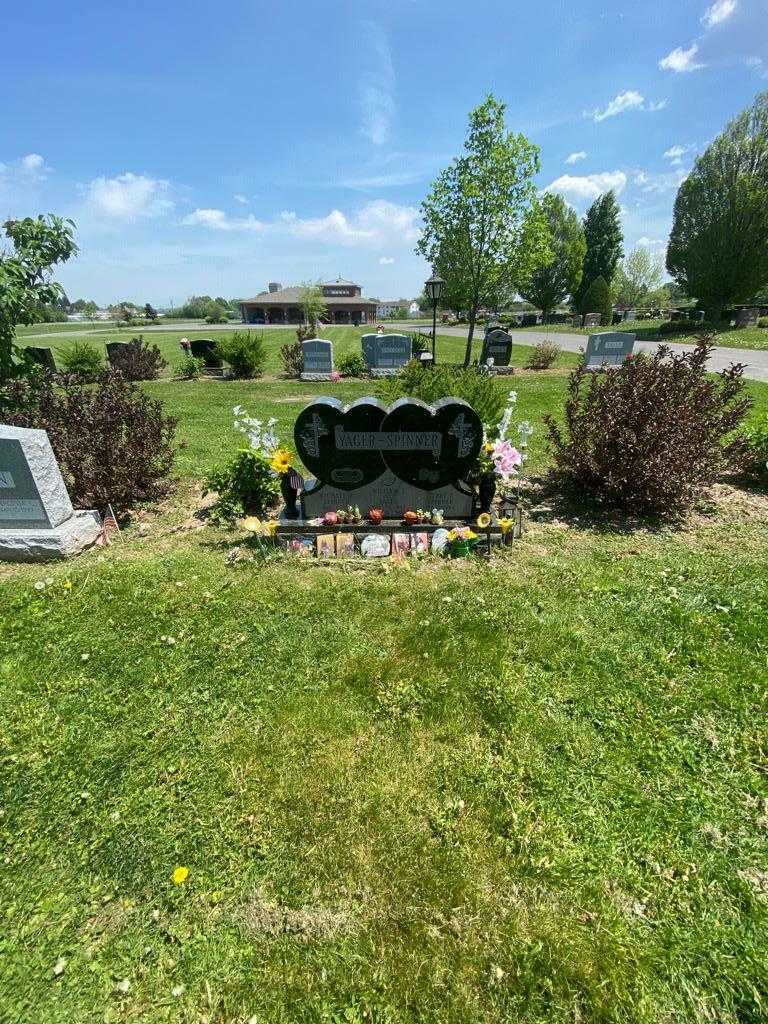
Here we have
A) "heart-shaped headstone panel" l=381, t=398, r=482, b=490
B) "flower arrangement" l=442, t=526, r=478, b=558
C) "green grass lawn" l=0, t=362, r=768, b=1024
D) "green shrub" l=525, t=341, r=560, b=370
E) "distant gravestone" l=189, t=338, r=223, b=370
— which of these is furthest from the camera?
"distant gravestone" l=189, t=338, r=223, b=370

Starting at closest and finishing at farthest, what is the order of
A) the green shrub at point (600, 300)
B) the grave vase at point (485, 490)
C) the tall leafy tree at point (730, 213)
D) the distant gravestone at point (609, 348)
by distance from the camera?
the grave vase at point (485, 490)
the distant gravestone at point (609, 348)
the tall leafy tree at point (730, 213)
the green shrub at point (600, 300)

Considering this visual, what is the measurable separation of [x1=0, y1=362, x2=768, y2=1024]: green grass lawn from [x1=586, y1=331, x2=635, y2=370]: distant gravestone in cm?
1324

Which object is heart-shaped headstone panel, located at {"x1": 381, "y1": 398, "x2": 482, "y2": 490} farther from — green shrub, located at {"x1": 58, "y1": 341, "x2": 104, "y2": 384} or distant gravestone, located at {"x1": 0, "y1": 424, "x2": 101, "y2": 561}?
green shrub, located at {"x1": 58, "y1": 341, "x2": 104, "y2": 384}

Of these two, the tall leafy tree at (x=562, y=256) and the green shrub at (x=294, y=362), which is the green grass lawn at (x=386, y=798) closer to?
the green shrub at (x=294, y=362)

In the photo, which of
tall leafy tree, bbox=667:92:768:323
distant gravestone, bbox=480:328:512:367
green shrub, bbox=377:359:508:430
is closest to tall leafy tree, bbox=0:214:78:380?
green shrub, bbox=377:359:508:430

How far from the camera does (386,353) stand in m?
16.4

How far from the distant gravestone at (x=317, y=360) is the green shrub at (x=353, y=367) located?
631 millimetres

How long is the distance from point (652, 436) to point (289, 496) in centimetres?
419

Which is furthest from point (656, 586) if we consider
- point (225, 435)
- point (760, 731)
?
point (225, 435)

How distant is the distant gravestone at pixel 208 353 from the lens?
1775 centimetres

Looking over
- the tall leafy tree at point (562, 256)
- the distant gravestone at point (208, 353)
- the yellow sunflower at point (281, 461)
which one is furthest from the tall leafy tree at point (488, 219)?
the tall leafy tree at point (562, 256)

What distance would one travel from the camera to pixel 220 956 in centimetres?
184

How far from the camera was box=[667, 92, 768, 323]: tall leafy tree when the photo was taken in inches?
1060

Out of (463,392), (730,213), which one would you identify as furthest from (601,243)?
(463,392)
